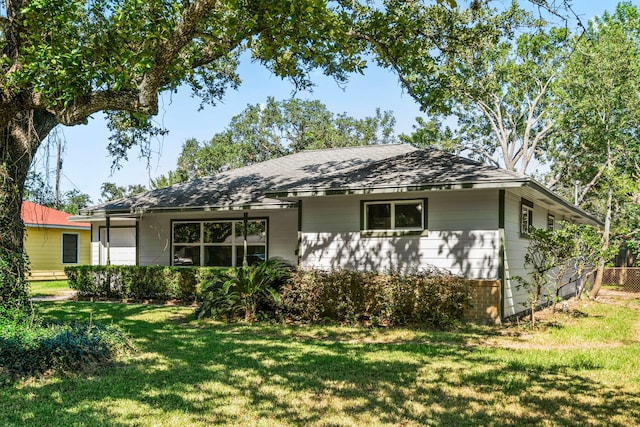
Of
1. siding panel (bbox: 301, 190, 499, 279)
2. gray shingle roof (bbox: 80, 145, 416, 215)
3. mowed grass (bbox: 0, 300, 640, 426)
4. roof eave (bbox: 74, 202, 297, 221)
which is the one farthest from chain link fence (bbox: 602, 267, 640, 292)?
roof eave (bbox: 74, 202, 297, 221)

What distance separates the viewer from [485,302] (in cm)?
1064

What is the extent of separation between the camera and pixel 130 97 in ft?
23.7

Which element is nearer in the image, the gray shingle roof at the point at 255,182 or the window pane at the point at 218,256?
the gray shingle roof at the point at 255,182

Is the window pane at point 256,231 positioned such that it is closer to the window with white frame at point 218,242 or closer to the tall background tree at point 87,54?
the window with white frame at point 218,242

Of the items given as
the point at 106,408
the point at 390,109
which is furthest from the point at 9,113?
the point at 390,109

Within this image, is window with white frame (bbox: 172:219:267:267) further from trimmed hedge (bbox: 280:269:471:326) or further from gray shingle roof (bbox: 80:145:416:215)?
trimmed hedge (bbox: 280:269:471:326)

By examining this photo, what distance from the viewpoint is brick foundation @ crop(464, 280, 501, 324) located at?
10562 millimetres

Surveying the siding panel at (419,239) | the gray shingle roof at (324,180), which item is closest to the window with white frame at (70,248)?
the gray shingle roof at (324,180)

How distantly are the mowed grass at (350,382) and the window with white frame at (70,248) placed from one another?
→ 18376mm

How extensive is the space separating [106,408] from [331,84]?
32.0ft

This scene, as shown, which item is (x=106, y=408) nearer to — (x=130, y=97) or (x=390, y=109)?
(x=130, y=97)

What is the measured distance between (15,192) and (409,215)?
7.70 meters

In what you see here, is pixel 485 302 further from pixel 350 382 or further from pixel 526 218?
pixel 350 382

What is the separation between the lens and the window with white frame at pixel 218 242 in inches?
614
